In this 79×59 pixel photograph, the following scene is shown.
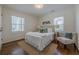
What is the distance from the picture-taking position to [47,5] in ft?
4.18

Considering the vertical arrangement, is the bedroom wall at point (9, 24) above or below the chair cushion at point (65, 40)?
above

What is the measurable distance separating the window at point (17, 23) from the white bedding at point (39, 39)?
6.9 inches

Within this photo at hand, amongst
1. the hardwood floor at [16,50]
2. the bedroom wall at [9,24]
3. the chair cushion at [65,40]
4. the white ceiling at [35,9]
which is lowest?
the hardwood floor at [16,50]

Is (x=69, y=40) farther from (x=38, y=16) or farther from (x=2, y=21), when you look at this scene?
(x=2, y=21)

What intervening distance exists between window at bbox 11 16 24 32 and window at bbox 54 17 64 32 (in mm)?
590

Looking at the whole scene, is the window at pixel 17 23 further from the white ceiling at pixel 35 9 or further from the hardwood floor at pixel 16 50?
the hardwood floor at pixel 16 50

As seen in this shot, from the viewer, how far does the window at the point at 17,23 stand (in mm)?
1294

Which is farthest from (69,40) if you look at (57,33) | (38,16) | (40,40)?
(38,16)

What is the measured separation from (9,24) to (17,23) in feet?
0.43

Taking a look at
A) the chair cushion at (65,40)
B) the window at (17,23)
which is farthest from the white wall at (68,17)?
the window at (17,23)

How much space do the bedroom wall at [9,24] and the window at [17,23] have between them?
52 mm

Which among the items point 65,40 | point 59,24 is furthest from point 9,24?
point 65,40

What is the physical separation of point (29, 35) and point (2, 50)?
500mm

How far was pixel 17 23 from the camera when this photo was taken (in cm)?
132
